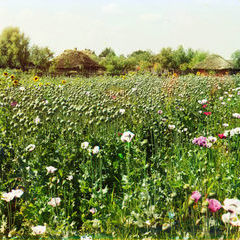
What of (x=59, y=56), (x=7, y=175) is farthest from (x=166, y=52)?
(x=7, y=175)

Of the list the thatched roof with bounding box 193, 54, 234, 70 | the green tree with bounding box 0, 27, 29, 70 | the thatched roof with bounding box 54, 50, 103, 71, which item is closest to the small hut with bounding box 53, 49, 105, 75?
the thatched roof with bounding box 54, 50, 103, 71

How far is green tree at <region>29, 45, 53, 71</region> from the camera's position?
28.5m

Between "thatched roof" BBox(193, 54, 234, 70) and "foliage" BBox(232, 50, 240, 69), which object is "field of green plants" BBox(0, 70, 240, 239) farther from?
"foliage" BBox(232, 50, 240, 69)

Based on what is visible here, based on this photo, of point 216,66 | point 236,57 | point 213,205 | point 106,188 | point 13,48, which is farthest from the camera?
point 236,57

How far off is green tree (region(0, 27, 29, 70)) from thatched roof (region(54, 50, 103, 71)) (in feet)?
13.2

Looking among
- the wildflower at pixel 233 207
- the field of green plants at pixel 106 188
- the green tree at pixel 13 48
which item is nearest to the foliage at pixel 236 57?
the green tree at pixel 13 48

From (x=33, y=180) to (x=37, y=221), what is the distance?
1.46 ft

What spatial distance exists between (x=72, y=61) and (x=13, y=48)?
6924 millimetres

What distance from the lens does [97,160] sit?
11.7 feet

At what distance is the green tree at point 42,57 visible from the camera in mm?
28480

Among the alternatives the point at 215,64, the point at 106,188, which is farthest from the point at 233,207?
the point at 215,64

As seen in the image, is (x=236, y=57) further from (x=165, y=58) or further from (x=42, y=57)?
(x=42, y=57)

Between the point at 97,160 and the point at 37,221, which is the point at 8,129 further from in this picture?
the point at 37,221

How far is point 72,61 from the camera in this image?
98.0ft
